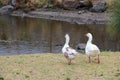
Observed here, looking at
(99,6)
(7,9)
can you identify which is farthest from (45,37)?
(7,9)

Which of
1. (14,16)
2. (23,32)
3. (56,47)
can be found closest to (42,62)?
(56,47)

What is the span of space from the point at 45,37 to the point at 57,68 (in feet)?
115

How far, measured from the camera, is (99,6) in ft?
275

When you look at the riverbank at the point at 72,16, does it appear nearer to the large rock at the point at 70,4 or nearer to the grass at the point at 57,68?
the large rock at the point at 70,4

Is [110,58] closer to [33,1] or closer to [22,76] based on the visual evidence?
[22,76]

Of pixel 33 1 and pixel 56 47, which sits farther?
pixel 33 1

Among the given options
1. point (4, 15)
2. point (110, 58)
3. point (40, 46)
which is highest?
point (110, 58)

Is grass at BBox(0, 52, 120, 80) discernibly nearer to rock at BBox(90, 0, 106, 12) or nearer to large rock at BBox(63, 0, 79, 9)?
rock at BBox(90, 0, 106, 12)

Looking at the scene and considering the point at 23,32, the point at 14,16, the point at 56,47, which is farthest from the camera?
the point at 14,16

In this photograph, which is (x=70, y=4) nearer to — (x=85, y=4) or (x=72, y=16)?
(x=85, y=4)

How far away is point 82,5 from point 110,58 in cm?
6644

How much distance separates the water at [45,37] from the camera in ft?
141

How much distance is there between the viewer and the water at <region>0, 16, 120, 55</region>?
42969mm

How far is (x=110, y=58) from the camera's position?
71.2 feet
